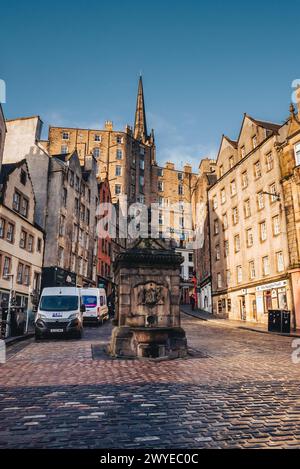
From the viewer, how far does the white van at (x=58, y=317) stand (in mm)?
15327

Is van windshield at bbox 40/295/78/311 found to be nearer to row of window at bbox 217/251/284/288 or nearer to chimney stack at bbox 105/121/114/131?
row of window at bbox 217/251/284/288

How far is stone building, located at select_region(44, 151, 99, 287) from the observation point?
33438mm

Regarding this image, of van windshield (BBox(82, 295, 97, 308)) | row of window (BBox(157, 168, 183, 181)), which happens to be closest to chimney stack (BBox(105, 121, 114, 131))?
row of window (BBox(157, 168, 183, 181))

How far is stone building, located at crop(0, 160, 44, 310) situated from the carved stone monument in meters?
14.1

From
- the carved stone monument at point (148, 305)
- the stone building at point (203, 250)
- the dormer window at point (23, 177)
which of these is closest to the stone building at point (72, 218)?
the dormer window at point (23, 177)

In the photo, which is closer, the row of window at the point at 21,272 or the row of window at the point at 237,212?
the row of window at the point at 21,272

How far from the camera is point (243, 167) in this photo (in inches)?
1361

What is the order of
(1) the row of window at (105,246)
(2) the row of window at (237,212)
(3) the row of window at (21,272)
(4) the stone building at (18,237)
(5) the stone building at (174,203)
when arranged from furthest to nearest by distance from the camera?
(5) the stone building at (174,203), (1) the row of window at (105,246), (2) the row of window at (237,212), (4) the stone building at (18,237), (3) the row of window at (21,272)

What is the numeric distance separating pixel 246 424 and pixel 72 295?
13366mm

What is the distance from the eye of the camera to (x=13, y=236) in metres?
26.4

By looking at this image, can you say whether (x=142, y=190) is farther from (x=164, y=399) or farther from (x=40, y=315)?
(x=164, y=399)

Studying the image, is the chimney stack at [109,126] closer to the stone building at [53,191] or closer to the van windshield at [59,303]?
the stone building at [53,191]

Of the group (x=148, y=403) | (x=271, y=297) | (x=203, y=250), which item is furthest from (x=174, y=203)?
(x=148, y=403)

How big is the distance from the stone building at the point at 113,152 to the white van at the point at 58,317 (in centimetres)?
4388
